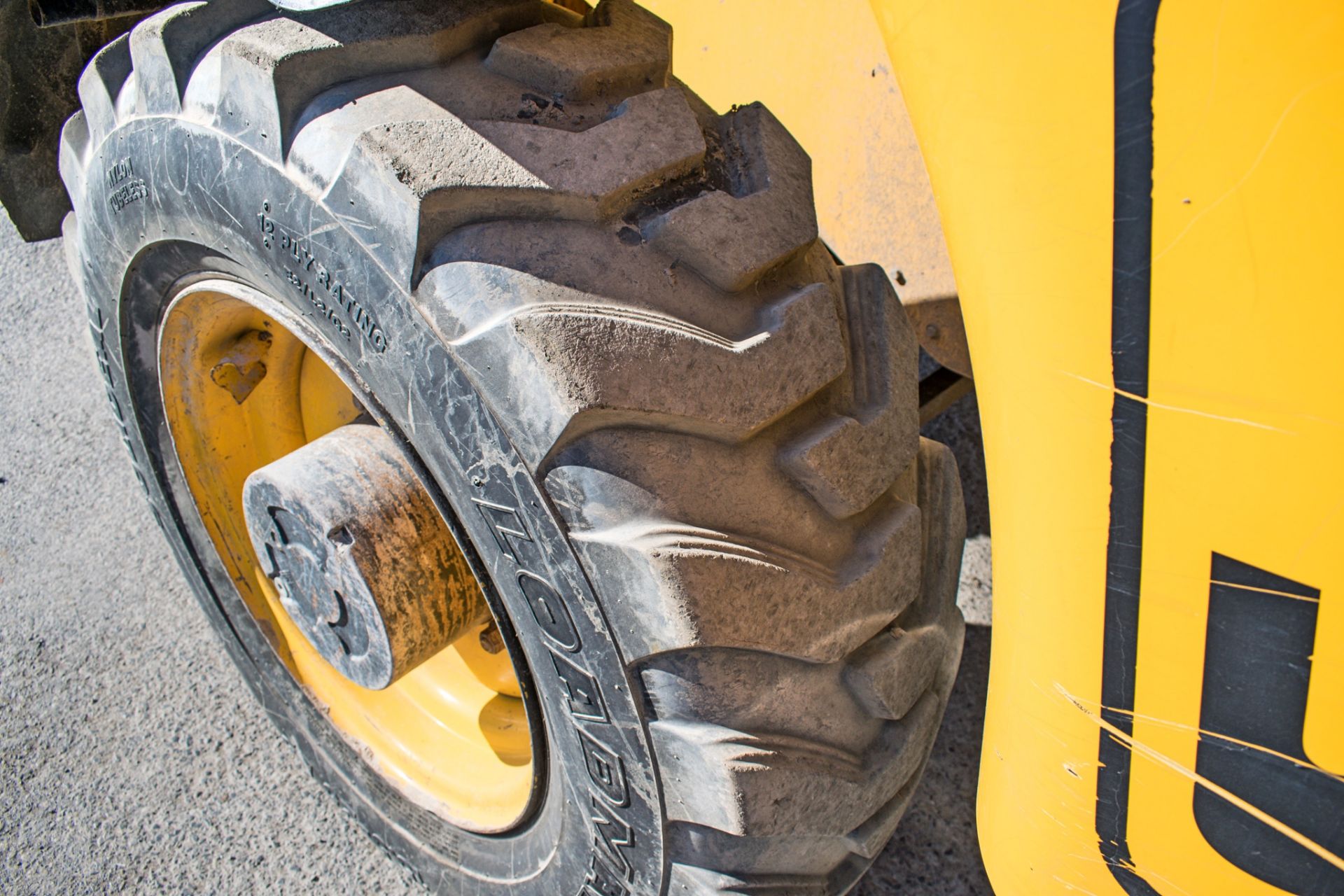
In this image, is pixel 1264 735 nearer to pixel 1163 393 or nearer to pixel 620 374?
pixel 1163 393

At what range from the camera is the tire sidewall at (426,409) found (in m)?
0.83

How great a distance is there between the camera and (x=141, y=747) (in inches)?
64.9

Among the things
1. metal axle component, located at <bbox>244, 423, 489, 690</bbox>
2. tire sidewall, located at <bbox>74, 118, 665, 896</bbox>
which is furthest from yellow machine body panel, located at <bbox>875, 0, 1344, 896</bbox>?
metal axle component, located at <bbox>244, 423, 489, 690</bbox>

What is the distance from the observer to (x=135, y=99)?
3.43 feet

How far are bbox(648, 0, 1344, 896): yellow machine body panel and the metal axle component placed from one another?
696 millimetres

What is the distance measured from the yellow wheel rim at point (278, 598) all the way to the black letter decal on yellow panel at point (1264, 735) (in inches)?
33.0

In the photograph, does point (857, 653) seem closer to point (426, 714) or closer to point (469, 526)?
point (469, 526)

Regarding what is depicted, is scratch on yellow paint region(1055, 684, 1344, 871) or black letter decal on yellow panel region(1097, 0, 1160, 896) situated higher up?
black letter decal on yellow panel region(1097, 0, 1160, 896)

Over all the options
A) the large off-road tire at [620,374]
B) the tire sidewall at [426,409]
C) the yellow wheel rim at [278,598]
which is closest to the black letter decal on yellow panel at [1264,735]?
the large off-road tire at [620,374]

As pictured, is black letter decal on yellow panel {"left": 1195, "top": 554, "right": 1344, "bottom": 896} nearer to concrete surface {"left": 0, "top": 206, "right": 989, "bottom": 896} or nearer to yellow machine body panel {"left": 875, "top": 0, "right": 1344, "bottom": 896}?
yellow machine body panel {"left": 875, "top": 0, "right": 1344, "bottom": 896}

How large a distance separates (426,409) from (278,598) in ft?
2.62

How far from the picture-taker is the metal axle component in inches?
45.2

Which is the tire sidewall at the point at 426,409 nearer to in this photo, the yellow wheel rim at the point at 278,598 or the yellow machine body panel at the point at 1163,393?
the yellow wheel rim at the point at 278,598

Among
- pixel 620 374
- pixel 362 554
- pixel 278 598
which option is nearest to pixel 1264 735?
pixel 620 374
